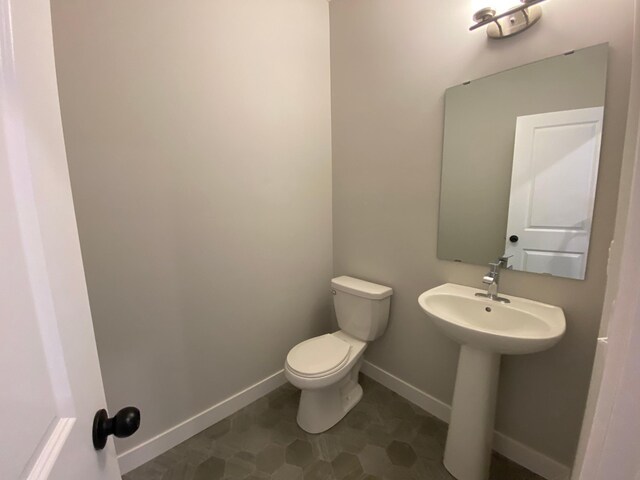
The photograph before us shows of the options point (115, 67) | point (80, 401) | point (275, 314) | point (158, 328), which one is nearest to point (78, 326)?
point (80, 401)

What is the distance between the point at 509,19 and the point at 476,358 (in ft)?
4.78

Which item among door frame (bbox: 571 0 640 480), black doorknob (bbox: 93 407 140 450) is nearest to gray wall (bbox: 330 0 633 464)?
door frame (bbox: 571 0 640 480)

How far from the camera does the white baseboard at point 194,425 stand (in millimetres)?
1403

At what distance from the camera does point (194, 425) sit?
5.26 ft

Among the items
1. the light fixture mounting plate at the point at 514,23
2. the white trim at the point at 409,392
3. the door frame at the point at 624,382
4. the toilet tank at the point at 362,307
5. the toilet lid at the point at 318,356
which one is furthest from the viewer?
the toilet tank at the point at 362,307

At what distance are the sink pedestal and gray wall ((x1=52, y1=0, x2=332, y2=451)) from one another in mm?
1106

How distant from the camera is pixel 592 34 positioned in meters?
1.04

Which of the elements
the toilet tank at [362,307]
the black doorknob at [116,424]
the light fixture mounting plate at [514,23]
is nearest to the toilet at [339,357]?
the toilet tank at [362,307]

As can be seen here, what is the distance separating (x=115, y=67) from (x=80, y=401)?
1340mm

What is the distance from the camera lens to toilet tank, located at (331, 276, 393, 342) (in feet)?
5.83

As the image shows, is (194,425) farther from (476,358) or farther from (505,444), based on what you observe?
(505,444)

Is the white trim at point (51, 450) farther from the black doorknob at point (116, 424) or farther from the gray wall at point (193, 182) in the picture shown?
the gray wall at point (193, 182)

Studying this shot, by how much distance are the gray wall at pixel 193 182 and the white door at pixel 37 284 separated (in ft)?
3.01

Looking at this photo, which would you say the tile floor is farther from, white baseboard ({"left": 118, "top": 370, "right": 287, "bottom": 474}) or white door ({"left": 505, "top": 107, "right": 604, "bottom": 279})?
white door ({"left": 505, "top": 107, "right": 604, "bottom": 279})
